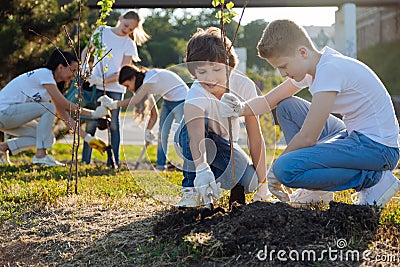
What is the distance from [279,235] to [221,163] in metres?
1.15

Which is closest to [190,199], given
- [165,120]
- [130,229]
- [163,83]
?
[130,229]

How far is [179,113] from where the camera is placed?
5.71 m

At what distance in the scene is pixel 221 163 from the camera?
3.75 metres

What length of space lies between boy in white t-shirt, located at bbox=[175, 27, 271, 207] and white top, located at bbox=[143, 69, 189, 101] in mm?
1542

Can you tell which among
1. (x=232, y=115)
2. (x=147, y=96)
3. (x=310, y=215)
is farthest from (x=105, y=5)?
(x=310, y=215)

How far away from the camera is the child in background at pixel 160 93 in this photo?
5398 mm

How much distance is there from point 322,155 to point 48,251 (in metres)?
1.51

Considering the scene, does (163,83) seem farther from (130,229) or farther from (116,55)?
(130,229)

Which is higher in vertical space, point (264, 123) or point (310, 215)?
point (310, 215)

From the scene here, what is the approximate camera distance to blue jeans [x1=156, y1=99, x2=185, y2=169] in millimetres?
5734

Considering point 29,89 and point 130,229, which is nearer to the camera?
point 130,229

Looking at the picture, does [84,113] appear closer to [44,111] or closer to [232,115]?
[44,111]

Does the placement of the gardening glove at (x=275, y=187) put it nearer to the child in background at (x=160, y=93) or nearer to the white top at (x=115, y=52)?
the child in background at (x=160, y=93)

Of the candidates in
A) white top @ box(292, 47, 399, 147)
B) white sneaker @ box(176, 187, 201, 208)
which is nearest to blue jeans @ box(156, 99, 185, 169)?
white sneaker @ box(176, 187, 201, 208)
